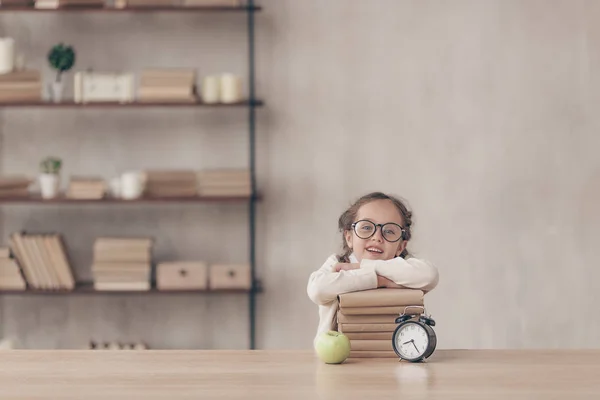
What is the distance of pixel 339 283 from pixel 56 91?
2.54 metres

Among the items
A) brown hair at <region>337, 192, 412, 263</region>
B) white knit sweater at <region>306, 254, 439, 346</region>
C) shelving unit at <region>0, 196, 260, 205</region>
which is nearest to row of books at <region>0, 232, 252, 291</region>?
shelving unit at <region>0, 196, 260, 205</region>

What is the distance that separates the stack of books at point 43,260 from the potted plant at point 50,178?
0.19m

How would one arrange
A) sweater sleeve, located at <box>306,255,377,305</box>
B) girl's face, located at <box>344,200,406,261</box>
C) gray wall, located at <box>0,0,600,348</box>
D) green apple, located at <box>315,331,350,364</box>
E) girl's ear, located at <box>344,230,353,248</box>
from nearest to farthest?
green apple, located at <box>315,331,350,364</box>, sweater sleeve, located at <box>306,255,377,305</box>, girl's face, located at <box>344,200,406,261</box>, girl's ear, located at <box>344,230,353,248</box>, gray wall, located at <box>0,0,600,348</box>

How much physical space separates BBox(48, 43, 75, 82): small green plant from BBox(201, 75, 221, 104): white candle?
61 cm

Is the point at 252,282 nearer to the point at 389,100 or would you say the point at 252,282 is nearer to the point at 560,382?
the point at 389,100

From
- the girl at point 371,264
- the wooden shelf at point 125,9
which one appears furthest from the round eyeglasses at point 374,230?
the wooden shelf at point 125,9

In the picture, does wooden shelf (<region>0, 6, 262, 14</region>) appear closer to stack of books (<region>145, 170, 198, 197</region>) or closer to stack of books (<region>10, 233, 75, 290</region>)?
stack of books (<region>145, 170, 198, 197</region>)

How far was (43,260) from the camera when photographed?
13.4 feet

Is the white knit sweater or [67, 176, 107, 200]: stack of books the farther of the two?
[67, 176, 107, 200]: stack of books

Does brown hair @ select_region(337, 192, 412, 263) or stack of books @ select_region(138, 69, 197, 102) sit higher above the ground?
stack of books @ select_region(138, 69, 197, 102)

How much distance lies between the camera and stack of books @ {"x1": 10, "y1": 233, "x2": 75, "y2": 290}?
13.3 feet

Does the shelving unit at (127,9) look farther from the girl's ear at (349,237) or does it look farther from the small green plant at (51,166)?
the girl's ear at (349,237)

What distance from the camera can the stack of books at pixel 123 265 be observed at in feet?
13.3

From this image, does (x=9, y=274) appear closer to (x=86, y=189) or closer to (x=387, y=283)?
(x=86, y=189)
